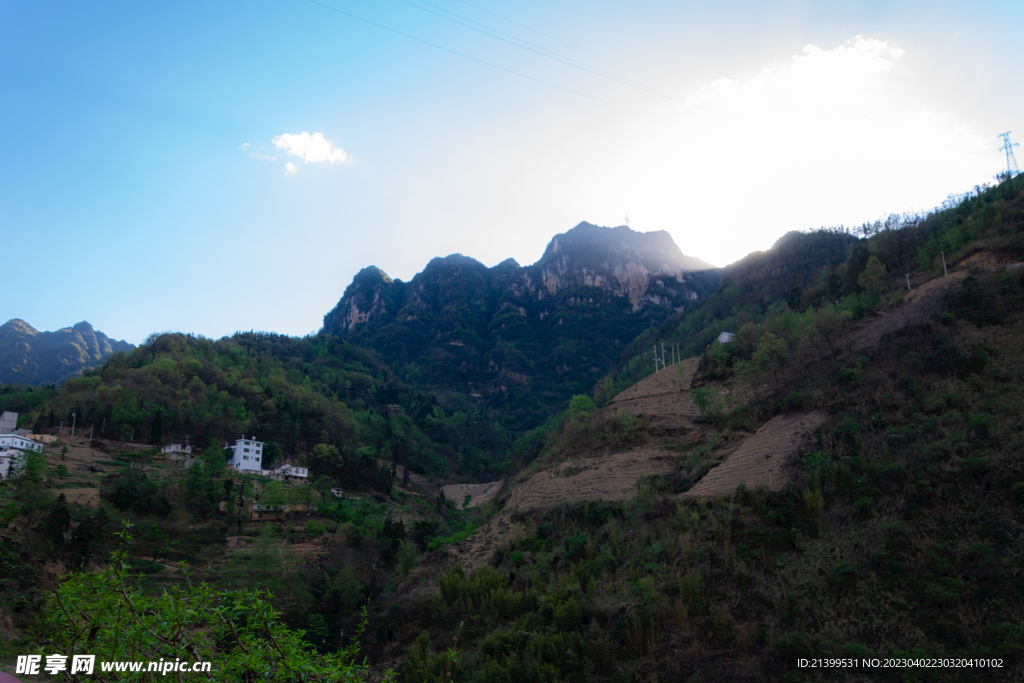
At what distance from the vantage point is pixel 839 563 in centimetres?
1950

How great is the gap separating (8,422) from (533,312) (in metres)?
122

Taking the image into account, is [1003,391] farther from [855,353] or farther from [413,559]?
[413,559]

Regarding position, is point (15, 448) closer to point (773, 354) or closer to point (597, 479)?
point (597, 479)

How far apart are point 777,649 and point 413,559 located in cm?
2602

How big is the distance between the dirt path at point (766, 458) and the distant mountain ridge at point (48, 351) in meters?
161

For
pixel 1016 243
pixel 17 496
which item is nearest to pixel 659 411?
pixel 1016 243

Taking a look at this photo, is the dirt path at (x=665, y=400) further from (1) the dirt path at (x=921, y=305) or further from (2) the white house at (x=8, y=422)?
(2) the white house at (x=8, y=422)

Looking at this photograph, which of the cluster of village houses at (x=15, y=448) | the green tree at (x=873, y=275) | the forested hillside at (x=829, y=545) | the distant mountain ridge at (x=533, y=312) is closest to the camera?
the forested hillside at (x=829, y=545)

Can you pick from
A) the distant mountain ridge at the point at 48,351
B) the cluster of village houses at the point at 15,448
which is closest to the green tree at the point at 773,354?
the cluster of village houses at the point at 15,448

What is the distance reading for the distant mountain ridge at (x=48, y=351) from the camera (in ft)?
495

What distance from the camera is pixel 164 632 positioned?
20.2ft

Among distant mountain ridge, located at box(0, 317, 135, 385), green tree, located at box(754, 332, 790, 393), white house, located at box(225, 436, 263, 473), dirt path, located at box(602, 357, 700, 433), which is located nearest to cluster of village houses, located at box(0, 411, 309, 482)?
white house, located at box(225, 436, 263, 473)

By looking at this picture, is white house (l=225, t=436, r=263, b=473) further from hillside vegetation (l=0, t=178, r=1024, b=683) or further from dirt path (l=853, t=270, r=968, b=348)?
dirt path (l=853, t=270, r=968, b=348)

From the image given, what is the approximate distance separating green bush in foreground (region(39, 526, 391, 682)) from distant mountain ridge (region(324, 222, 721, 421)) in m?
118
